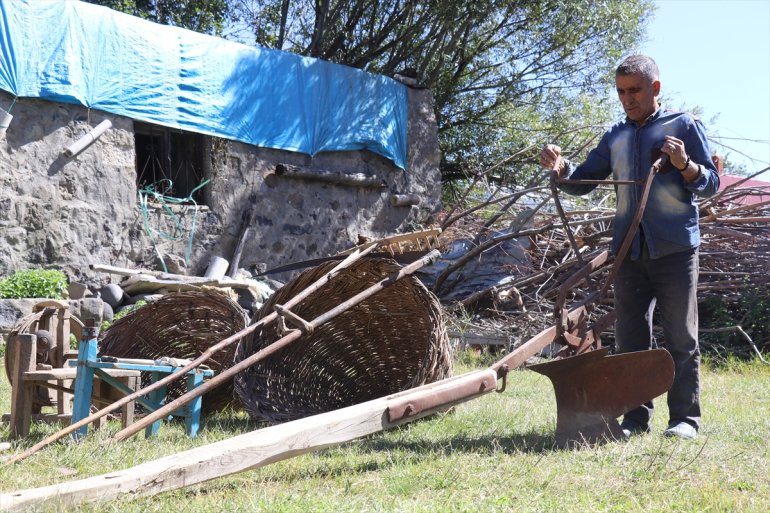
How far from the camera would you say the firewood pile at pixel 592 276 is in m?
6.79

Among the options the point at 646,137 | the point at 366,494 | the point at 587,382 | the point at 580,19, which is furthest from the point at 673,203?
the point at 580,19

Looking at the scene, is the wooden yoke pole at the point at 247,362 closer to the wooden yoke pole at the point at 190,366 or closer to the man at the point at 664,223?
the wooden yoke pole at the point at 190,366

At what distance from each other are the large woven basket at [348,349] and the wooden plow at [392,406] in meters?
0.41

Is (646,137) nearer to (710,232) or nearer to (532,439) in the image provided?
(532,439)

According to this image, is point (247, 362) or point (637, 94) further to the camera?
point (637, 94)

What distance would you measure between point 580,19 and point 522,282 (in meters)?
6.79

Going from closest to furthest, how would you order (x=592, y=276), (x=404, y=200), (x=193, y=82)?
(x=592, y=276)
(x=193, y=82)
(x=404, y=200)

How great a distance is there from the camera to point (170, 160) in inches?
347

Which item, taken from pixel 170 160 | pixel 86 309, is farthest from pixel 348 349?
pixel 170 160

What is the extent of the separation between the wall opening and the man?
19.1 ft

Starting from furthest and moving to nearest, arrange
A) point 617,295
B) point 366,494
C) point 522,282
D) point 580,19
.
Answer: point 580,19 → point 522,282 → point 617,295 → point 366,494

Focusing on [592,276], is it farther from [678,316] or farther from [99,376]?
[99,376]

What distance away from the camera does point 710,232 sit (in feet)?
23.2

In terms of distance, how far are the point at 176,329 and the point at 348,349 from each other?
40.7 inches
